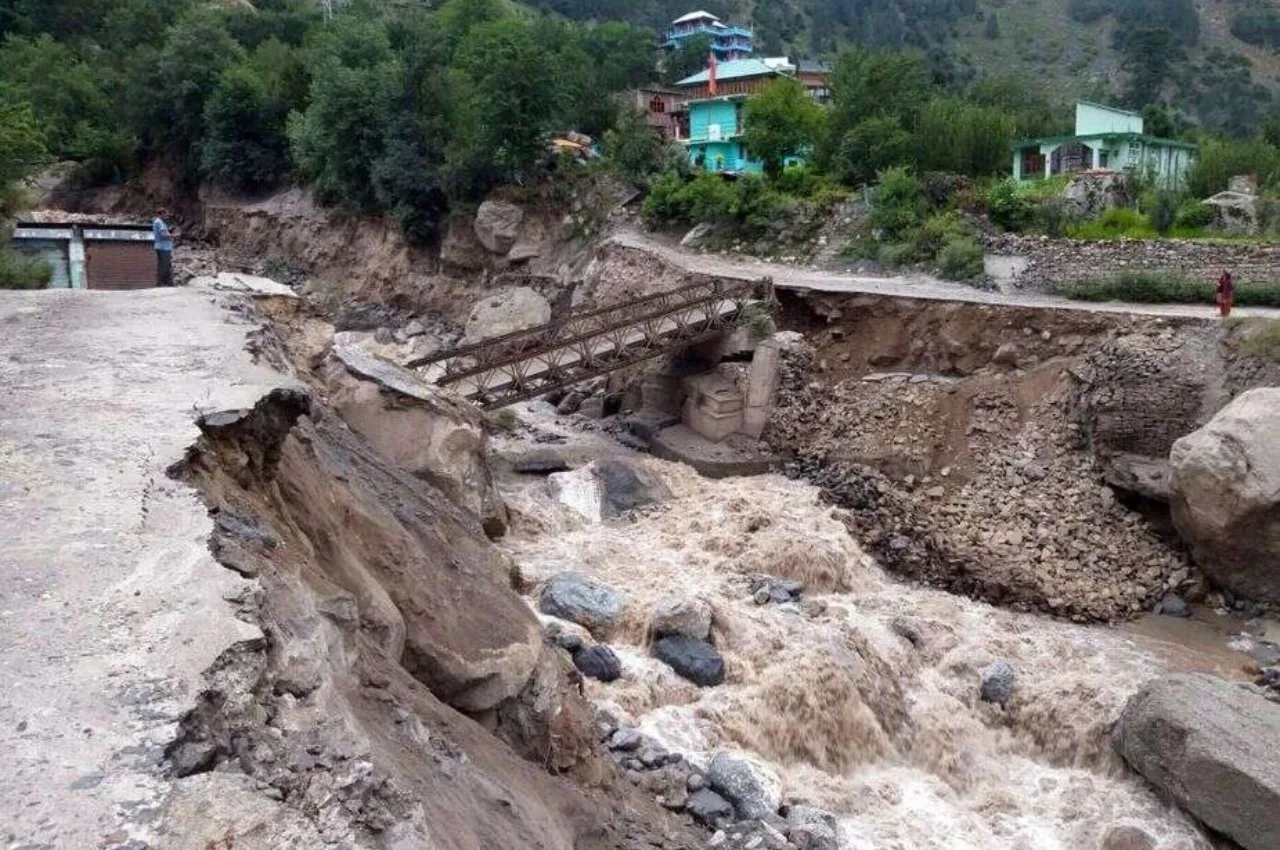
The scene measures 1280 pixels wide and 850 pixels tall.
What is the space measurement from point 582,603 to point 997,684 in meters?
5.20

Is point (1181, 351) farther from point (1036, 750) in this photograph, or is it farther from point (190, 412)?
point (190, 412)

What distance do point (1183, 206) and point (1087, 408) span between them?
11.4 metres

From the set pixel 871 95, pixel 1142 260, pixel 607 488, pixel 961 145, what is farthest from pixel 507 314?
pixel 1142 260

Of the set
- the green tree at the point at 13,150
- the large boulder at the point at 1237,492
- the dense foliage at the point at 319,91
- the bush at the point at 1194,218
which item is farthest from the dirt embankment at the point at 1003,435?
the dense foliage at the point at 319,91

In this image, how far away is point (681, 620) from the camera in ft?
41.0

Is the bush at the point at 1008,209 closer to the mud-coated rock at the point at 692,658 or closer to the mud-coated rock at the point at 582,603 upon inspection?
the mud-coated rock at the point at 582,603

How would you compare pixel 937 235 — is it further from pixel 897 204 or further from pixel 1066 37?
pixel 1066 37

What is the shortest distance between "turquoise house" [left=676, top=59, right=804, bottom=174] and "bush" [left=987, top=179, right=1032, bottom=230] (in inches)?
468

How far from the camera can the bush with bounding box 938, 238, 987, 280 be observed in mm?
23594

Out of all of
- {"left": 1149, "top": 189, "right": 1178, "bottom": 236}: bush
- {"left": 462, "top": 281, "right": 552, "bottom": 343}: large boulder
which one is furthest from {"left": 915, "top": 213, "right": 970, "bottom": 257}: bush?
{"left": 462, "top": 281, "right": 552, "bottom": 343}: large boulder

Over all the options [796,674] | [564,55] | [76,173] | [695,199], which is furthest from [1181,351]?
[76,173]

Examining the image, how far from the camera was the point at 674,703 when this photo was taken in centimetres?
1158

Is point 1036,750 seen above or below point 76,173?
below

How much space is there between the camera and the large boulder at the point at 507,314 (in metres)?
28.2
